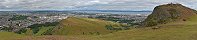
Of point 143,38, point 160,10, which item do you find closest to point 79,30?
point 160,10

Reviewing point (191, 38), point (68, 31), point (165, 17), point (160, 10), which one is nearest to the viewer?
point (191, 38)

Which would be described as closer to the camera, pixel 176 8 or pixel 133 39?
pixel 133 39

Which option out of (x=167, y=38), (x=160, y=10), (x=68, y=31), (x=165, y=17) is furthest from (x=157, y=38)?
(x=68, y=31)

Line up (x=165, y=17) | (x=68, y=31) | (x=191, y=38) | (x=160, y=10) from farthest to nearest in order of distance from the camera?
(x=68, y=31)
(x=160, y=10)
(x=165, y=17)
(x=191, y=38)

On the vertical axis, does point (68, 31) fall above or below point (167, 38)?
below

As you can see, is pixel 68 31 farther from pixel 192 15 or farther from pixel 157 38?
pixel 157 38

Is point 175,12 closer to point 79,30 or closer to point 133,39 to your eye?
point 79,30

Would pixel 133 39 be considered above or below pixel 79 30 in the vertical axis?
above

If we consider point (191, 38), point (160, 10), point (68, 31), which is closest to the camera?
point (191, 38)

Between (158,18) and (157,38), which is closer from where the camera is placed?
(157,38)
